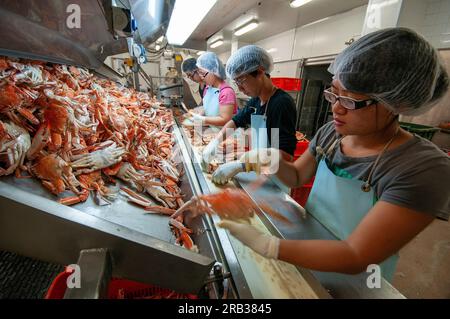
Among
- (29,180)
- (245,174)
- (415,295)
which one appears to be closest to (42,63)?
(29,180)

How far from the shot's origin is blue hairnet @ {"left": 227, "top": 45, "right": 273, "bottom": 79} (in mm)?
2004

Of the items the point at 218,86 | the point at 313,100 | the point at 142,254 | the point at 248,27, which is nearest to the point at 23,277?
the point at 142,254

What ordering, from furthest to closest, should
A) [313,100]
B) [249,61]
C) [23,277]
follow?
[313,100], [249,61], [23,277]

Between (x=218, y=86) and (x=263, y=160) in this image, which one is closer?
(x=263, y=160)

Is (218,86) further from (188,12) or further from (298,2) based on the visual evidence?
(298,2)

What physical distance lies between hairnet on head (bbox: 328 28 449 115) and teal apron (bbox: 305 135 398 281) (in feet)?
0.78

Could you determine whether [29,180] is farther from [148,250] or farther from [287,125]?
[287,125]

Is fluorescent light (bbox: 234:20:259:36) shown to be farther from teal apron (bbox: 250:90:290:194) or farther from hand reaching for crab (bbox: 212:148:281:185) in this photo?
hand reaching for crab (bbox: 212:148:281:185)

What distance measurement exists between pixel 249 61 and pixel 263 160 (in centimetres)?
109

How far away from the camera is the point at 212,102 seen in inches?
154

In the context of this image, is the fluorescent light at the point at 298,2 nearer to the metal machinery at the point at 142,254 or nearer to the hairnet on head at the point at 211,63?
the hairnet on head at the point at 211,63

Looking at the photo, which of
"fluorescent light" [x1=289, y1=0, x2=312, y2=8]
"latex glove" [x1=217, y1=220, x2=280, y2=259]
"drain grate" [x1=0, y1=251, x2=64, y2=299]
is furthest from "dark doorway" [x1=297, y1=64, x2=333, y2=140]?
"drain grate" [x1=0, y1=251, x2=64, y2=299]

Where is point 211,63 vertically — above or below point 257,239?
above

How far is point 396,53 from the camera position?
86 cm
